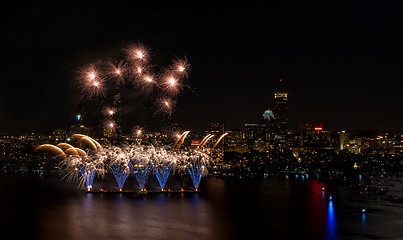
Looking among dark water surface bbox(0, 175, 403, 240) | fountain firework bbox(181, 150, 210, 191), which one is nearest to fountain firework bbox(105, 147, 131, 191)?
dark water surface bbox(0, 175, 403, 240)

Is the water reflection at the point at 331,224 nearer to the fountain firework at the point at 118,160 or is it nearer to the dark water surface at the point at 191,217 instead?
the dark water surface at the point at 191,217

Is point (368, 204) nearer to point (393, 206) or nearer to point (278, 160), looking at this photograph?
point (393, 206)

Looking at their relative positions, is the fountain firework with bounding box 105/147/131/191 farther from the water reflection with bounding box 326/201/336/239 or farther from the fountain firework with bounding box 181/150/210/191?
the water reflection with bounding box 326/201/336/239

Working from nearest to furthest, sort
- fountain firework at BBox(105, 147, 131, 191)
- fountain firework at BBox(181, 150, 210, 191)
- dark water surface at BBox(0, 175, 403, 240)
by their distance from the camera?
dark water surface at BBox(0, 175, 403, 240), fountain firework at BBox(105, 147, 131, 191), fountain firework at BBox(181, 150, 210, 191)

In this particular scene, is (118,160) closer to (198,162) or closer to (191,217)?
(198,162)

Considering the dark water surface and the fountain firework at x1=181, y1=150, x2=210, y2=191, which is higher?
the fountain firework at x1=181, y1=150, x2=210, y2=191

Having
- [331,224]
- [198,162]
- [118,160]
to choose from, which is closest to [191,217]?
[331,224]

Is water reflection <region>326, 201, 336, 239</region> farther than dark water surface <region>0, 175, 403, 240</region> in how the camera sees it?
Yes

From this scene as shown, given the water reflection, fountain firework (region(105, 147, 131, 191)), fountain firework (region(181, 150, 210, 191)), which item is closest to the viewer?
the water reflection
